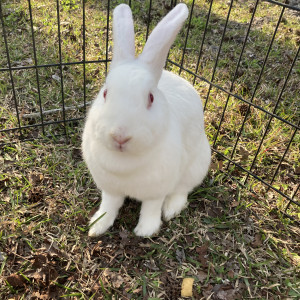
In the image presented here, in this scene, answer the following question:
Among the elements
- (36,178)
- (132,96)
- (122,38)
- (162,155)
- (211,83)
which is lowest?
(36,178)

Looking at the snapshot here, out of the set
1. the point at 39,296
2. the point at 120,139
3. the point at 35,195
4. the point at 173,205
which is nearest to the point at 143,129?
the point at 120,139

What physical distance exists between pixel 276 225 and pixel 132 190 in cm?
134

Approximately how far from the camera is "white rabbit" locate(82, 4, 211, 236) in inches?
63.3

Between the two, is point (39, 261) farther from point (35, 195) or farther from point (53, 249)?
point (35, 195)

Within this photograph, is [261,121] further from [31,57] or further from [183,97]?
[31,57]

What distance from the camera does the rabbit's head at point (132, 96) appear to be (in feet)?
5.19

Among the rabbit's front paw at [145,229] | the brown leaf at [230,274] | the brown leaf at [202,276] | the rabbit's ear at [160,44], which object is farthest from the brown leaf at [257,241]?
the rabbit's ear at [160,44]

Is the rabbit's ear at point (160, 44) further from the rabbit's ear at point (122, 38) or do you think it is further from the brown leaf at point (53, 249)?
the brown leaf at point (53, 249)

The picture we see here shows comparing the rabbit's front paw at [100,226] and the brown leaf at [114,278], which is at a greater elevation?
the rabbit's front paw at [100,226]

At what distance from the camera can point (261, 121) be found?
11.3 ft

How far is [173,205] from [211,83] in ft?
3.84

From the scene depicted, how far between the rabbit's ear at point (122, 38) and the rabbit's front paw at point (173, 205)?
1.19m

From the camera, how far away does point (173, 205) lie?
2.55 metres

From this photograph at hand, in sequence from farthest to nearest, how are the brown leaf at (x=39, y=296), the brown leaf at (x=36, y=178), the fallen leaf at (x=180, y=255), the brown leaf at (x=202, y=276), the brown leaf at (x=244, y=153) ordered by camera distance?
the brown leaf at (x=244, y=153) → the brown leaf at (x=36, y=178) → the fallen leaf at (x=180, y=255) → the brown leaf at (x=202, y=276) → the brown leaf at (x=39, y=296)
